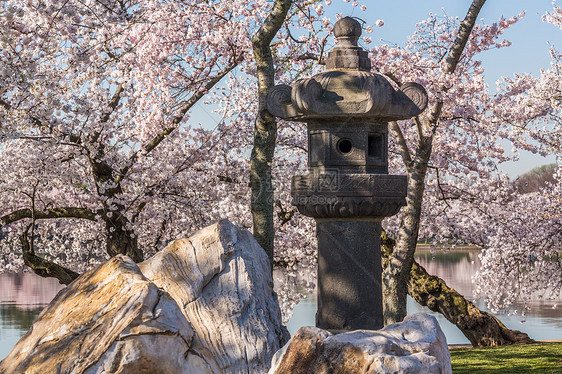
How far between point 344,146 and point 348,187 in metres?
0.58

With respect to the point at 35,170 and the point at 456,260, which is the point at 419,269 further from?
the point at 456,260

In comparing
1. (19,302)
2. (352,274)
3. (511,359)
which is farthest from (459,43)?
(19,302)

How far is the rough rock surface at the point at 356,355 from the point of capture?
13.1 ft

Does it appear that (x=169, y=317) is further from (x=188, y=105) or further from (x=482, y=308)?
(x=482, y=308)

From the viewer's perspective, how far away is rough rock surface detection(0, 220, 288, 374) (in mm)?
4355

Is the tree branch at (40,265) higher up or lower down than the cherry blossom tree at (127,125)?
lower down

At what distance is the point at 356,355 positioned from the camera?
13.3 ft

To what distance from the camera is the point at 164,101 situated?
11.4 m

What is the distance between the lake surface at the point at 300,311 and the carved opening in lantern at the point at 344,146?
8.54 meters

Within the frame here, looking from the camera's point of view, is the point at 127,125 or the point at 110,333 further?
the point at 127,125

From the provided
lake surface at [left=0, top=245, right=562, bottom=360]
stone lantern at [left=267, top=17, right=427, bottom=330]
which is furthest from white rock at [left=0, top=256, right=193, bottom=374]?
lake surface at [left=0, top=245, right=562, bottom=360]

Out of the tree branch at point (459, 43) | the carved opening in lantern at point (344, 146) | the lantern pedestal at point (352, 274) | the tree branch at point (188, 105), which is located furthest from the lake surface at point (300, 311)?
the carved opening in lantern at point (344, 146)

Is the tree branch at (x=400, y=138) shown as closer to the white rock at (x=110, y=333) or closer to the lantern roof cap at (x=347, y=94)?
the lantern roof cap at (x=347, y=94)

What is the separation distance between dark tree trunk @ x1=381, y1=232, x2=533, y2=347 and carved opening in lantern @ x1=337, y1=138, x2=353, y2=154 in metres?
7.48
